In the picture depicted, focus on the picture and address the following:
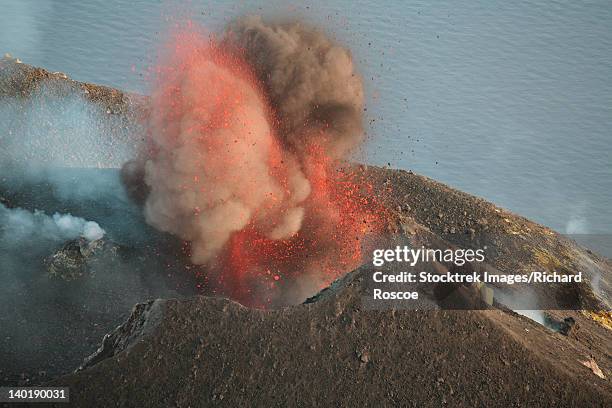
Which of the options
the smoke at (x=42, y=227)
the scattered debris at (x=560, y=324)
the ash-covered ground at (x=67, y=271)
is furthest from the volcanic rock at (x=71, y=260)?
the scattered debris at (x=560, y=324)

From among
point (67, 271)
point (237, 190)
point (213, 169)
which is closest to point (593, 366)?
point (237, 190)

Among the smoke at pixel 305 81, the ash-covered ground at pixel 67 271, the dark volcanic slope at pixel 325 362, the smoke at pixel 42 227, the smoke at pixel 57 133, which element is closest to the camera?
the dark volcanic slope at pixel 325 362

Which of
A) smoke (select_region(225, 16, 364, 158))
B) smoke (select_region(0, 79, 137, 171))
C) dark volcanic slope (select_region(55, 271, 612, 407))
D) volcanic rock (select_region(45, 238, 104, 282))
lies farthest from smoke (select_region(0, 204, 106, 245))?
smoke (select_region(225, 16, 364, 158))

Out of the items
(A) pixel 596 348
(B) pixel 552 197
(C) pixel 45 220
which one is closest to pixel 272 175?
(C) pixel 45 220

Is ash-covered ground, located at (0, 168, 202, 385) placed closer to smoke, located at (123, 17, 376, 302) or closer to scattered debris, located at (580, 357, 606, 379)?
smoke, located at (123, 17, 376, 302)

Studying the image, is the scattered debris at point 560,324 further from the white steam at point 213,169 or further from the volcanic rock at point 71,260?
the volcanic rock at point 71,260
